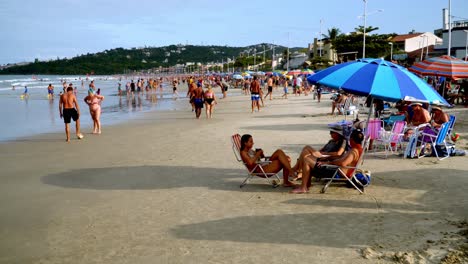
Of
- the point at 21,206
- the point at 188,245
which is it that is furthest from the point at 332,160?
the point at 21,206

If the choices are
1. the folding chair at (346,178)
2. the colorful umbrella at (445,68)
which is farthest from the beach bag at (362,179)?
the colorful umbrella at (445,68)

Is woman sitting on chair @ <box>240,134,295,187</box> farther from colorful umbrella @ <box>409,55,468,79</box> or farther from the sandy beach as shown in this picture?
colorful umbrella @ <box>409,55,468,79</box>

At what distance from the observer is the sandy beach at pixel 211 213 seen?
406 cm

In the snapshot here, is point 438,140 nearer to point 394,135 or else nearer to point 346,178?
point 394,135

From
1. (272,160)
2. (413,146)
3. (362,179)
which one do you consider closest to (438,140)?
(413,146)

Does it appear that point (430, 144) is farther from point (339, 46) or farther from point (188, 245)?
point (339, 46)

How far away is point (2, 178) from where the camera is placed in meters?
7.44

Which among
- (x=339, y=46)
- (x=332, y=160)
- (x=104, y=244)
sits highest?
(x=339, y=46)

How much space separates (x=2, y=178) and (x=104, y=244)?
417 centimetres

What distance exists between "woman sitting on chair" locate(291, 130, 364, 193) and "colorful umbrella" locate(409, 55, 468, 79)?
5.75 m

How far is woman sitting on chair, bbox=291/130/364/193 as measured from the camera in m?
5.97

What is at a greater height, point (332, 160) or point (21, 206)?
point (332, 160)

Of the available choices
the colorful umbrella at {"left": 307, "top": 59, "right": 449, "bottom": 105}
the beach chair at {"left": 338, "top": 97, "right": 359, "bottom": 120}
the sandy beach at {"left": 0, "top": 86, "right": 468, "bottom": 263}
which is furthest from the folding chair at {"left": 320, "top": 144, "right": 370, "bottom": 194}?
the beach chair at {"left": 338, "top": 97, "right": 359, "bottom": 120}

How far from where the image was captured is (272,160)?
6371 millimetres
